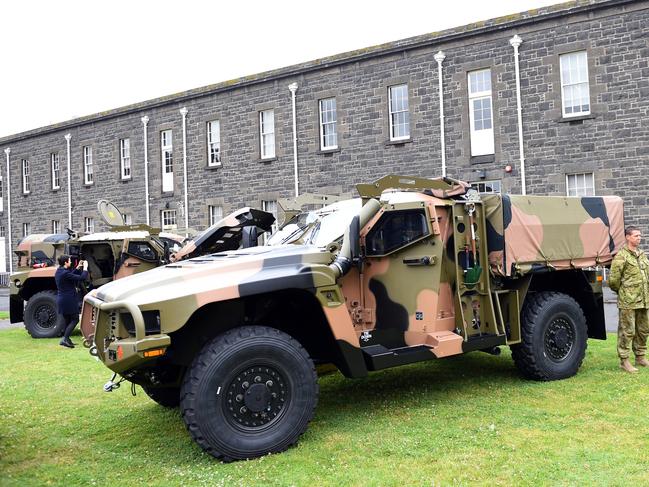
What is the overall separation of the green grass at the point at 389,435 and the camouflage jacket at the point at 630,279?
850mm

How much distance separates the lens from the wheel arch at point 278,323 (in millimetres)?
5398

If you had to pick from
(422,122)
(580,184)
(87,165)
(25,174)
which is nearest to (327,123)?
(422,122)

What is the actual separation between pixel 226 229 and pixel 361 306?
2.24 m

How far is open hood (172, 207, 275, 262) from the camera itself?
7.61 m

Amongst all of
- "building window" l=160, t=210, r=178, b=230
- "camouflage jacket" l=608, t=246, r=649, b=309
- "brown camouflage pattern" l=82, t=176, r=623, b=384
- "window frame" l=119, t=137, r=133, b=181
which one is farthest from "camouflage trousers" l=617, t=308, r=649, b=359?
"window frame" l=119, t=137, r=133, b=181

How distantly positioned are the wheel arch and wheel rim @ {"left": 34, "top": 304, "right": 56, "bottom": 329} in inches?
361

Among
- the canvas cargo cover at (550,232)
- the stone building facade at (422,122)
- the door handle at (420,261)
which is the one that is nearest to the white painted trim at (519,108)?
the stone building facade at (422,122)

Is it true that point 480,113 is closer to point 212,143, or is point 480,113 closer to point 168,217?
point 212,143

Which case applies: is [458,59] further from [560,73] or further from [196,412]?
[196,412]

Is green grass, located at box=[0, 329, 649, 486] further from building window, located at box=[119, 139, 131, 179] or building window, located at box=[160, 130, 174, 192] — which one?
building window, located at box=[119, 139, 131, 179]

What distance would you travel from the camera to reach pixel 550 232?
7.45 m

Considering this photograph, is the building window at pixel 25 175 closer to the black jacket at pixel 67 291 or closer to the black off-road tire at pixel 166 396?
the black jacket at pixel 67 291

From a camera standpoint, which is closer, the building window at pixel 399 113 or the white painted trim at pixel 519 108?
the white painted trim at pixel 519 108

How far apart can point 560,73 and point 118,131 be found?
796 inches
